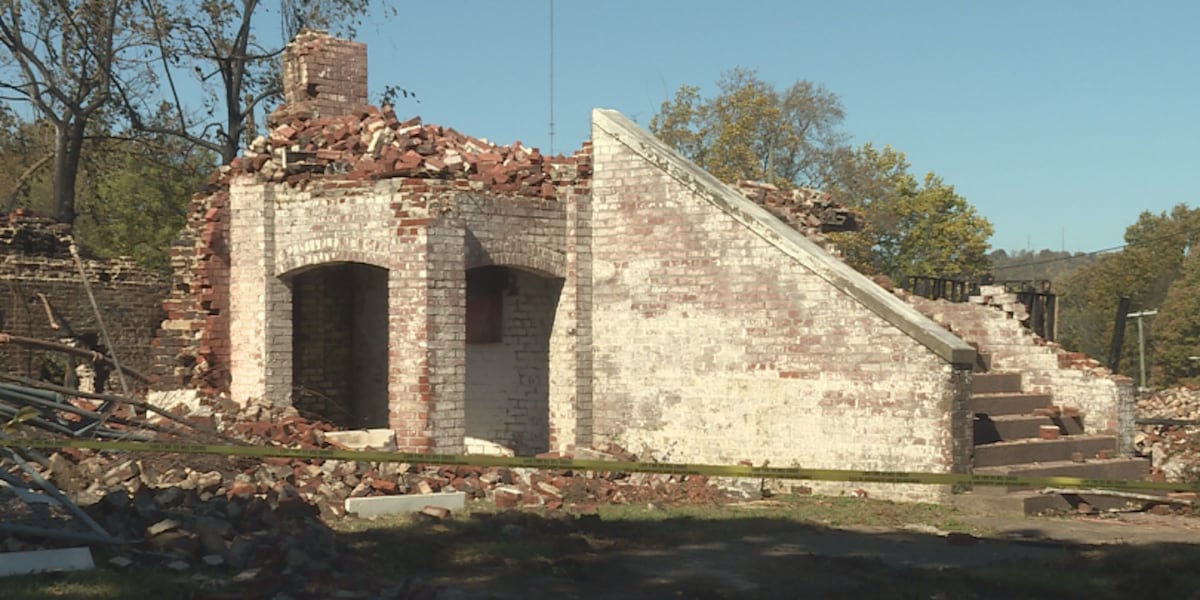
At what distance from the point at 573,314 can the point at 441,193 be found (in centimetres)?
203

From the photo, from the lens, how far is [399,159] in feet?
43.7

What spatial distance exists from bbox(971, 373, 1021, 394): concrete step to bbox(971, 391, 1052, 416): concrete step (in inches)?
3.1

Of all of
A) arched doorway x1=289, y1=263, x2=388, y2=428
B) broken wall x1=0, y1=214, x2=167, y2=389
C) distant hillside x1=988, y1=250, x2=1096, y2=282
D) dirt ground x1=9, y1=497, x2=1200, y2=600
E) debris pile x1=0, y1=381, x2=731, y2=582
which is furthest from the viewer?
distant hillside x1=988, y1=250, x2=1096, y2=282

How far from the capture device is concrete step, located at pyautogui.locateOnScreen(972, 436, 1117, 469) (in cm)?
1222

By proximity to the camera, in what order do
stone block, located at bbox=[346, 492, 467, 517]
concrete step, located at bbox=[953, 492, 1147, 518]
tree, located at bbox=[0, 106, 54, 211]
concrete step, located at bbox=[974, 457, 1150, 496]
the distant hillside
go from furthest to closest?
the distant hillside, tree, located at bbox=[0, 106, 54, 211], concrete step, located at bbox=[974, 457, 1150, 496], concrete step, located at bbox=[953, 492, 1147, 518], stone block, located at bbox=[346, 492, 467, 517]

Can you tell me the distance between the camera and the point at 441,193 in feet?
42.8

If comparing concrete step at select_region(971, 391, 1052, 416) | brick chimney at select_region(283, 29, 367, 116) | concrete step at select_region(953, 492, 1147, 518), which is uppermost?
brick chimney at select_region(283, 29, 367, 116)

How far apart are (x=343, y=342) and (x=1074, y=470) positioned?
8932 mm

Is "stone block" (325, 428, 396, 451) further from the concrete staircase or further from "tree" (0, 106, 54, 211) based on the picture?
"tree" (0, 106, 54, 211)

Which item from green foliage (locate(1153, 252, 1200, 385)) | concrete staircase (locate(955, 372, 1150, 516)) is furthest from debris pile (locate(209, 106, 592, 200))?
green foliage (locate(1153, 252, 1200, 385))

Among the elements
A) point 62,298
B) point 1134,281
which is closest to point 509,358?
point 62,298

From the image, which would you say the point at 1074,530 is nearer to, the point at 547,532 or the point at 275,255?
the point at 547,532

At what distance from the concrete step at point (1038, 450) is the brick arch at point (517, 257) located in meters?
4.83

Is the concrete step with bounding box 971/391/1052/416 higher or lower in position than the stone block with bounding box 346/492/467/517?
higher
